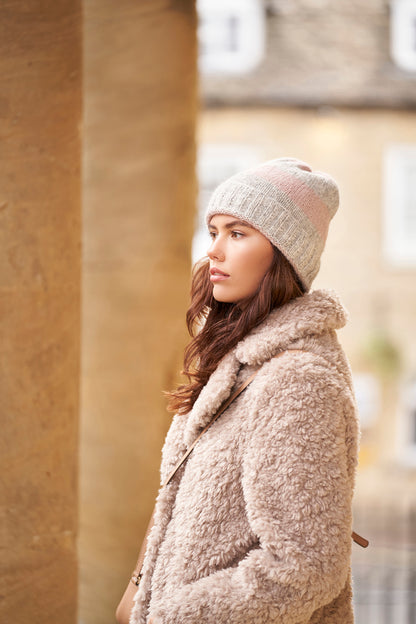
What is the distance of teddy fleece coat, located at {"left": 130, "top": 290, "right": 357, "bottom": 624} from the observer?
1.16 meters

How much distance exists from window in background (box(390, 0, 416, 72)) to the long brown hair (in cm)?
1105

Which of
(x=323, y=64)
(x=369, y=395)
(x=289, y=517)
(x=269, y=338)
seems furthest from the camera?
(x=323, y=64)

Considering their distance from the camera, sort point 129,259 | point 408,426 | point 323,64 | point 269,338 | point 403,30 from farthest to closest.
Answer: point 403,30
point 323,64
point 408,426
point 129,259
point 269,338

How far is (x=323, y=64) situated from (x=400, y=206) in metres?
2.57

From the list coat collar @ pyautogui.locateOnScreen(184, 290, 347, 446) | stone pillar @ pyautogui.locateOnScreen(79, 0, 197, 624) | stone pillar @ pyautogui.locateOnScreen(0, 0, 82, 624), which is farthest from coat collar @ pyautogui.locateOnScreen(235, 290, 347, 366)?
stone pillar @ pyautogui.locateOnScreen(79, 0, 197, 624)

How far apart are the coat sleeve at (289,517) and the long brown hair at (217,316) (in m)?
0.18

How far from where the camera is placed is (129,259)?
2.78 meters

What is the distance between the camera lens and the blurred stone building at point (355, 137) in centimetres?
1104

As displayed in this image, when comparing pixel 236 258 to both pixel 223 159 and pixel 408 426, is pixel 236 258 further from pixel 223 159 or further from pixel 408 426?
pixel 408 426

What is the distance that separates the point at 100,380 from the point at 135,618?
158 centimetres

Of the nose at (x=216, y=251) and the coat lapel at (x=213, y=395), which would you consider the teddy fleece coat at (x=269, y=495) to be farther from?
the nose at (x=216, y=251)

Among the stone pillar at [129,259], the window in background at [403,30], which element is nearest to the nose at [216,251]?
the stone pillar at [129,259]

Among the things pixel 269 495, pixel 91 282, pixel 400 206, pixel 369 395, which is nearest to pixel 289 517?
pixel 269 495

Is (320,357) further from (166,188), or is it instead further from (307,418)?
(166,188)
